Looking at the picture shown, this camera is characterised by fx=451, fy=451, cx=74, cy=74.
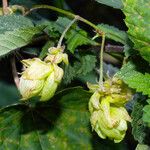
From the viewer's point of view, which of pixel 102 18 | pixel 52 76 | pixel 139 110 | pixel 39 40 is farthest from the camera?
pixel 102 18

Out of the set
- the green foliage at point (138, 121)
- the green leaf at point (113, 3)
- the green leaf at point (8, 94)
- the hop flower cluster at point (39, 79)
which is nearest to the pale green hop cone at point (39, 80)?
the hop flower cluster at point (39, 79)

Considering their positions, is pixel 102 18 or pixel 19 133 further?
pixel 102 18

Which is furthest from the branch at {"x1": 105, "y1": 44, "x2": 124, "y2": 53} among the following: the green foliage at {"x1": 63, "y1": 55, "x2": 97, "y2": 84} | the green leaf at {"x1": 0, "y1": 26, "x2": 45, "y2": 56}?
the green leaf at {"x1": 0, "y1": 26, "x2": 45, "y2": 56}

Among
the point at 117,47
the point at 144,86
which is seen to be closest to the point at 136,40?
the point at 144,86

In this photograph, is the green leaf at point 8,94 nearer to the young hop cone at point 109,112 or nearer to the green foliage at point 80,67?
the green foliage at point 80,67

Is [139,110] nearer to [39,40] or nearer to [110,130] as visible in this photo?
[110,130]

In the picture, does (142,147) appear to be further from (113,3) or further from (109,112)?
(113,3)
